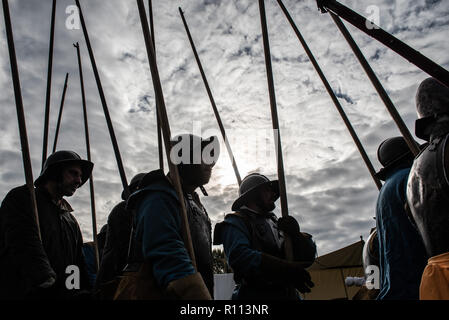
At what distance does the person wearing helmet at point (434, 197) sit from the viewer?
5.29 feet

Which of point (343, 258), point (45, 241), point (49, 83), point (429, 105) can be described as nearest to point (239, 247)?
point (45, 241)

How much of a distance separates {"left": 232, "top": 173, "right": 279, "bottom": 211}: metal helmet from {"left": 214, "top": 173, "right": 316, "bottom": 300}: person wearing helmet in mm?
54

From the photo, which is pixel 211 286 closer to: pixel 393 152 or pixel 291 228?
pixel 291 228

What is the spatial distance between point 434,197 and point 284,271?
4.69 ft

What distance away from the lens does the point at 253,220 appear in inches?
138

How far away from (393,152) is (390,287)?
1332mm

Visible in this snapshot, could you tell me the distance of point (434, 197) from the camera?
1.72 m

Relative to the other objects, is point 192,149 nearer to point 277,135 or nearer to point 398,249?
point 277,135

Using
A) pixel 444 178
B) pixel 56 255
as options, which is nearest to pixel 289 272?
pixel 444 178

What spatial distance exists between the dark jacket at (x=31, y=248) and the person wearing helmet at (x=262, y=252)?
1453 mm

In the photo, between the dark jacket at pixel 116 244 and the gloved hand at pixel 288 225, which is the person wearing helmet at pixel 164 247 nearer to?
the gloved hand at pixel 288 225

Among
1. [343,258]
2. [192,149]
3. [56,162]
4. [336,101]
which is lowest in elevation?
[192,149]

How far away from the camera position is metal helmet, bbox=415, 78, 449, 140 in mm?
Result: 2066

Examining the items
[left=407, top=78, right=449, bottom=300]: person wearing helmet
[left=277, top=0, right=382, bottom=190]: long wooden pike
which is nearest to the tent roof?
[left=277, top=0, right=382, bottom=190]: long wooden pike
